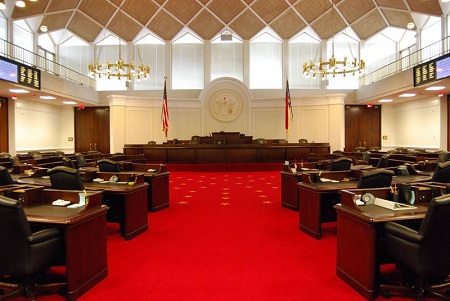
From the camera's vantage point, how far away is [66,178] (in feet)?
12.9

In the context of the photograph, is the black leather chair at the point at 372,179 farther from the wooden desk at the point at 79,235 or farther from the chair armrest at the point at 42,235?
the chair armrest at the point at 42,235

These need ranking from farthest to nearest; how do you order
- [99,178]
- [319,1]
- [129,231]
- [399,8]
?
1. [319,1]
2. [399,8]
3. [99,178]
4. [129,231]

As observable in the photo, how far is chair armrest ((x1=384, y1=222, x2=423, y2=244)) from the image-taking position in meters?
2.22

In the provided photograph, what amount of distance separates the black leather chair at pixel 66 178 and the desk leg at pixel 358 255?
9.63 ft

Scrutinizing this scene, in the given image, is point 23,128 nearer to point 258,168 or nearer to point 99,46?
point 99,46

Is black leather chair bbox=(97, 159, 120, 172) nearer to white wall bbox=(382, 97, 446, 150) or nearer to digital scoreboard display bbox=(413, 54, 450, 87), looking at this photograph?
digital scoreboard display bbox=(413, 54, 450, 87)

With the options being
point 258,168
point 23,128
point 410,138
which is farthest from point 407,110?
point 23,128

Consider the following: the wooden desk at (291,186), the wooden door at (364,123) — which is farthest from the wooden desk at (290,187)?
the wooden door at (364,123)

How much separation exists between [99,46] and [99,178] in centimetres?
1337

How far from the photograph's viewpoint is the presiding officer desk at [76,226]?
2.51m

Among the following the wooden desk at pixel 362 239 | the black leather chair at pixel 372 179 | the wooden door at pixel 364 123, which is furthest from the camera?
the wooden door at pixel 364 123

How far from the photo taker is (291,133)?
15281 millimetres

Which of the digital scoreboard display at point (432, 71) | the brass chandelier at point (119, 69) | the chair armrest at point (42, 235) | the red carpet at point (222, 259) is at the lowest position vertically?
the red carpet at point (222, 259)

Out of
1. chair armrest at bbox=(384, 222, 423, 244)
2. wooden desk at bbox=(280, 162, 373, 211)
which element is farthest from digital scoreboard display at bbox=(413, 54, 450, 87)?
chair armrest at bbox=(384, 222, 423, 244)
